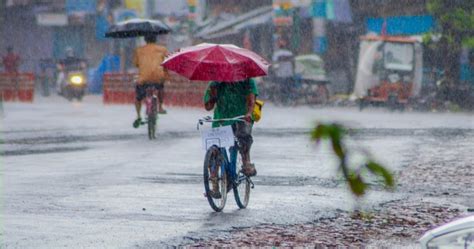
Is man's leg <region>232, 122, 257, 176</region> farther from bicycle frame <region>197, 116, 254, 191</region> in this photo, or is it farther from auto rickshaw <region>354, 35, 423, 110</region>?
auto rickshaw <region>354, 35, 423, 110</region>

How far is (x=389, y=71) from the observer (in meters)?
37.6

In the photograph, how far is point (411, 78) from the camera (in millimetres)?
37344

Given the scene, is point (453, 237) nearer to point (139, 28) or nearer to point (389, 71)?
point (139, 28)

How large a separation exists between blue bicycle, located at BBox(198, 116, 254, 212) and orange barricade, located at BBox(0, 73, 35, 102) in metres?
32.9

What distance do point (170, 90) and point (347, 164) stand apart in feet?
115

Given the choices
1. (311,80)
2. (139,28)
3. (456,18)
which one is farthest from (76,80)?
(139,28)

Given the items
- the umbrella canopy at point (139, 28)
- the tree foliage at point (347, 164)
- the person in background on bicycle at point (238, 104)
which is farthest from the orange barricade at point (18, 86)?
the tree foliage at point (347, 164)

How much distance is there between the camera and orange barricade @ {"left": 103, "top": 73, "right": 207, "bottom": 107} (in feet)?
124

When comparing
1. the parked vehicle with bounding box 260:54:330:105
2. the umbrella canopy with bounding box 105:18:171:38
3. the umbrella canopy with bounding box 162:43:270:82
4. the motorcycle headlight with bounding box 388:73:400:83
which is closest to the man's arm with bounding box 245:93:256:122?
the umbrella canopy with bounding box 162:43:270:82

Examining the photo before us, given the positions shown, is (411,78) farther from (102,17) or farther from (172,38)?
(102,17)

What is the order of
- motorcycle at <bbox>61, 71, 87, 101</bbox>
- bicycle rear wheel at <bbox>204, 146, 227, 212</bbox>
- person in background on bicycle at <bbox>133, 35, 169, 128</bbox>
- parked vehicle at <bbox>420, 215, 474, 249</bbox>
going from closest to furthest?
parked vehicle at <bbox>420, 215, 474, 249</bbox> → bicycle rear wheel at <bbox>204, 146, 227, 212</bbox> → person in background on bicycle at <bbox>133, 35, 169, 128</bbox> → motorcycle at <bbox>61, 71, 87, 101</bbox>

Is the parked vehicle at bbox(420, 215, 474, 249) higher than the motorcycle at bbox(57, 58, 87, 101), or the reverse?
the parked vehicle at bbox(420, 215, 474, 249)

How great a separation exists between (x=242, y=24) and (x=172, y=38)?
17.8 ft

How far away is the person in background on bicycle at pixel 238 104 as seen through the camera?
12.0 meters
